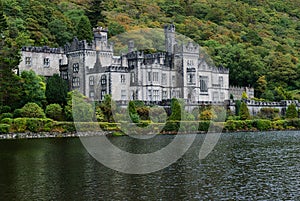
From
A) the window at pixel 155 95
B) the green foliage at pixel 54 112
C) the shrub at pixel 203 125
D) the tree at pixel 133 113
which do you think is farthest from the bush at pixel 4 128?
the window at pixel 155 95

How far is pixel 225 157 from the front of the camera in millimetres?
36156

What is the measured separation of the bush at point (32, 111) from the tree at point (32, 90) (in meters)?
2.44

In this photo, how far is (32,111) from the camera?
55.5m

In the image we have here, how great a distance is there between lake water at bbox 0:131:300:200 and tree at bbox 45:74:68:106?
1946cm

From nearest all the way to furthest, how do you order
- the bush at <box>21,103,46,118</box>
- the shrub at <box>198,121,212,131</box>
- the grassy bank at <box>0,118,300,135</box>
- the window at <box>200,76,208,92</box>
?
1. the grassy bank at <box>0,118,300,135</box>
2. the bush at <box>21,103,46,118</box>
3. the shrub at <box>198,121,212,131</box>
4. the window at <box>200,76,208,92</box>

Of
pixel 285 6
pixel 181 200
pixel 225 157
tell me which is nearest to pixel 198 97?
pixel 225 157

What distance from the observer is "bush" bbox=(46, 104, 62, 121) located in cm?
5728

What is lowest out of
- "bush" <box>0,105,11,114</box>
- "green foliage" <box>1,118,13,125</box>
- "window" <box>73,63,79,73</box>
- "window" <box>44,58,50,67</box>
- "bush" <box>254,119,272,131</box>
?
"bush" <box>254,119,272,131</box>

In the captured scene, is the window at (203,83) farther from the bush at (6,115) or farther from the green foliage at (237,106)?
the bush at (6,115)

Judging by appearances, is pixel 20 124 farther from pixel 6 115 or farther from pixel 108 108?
pixel 108 108

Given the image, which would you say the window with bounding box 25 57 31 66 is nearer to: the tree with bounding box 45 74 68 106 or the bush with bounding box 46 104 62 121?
the tree with bounding box 45 74 68 106

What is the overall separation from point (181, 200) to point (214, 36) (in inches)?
3445

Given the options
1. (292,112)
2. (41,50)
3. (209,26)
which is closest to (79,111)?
(41,50)

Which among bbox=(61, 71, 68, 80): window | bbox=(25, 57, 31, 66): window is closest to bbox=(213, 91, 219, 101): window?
bbox=(61, 71, 68, 80): window
